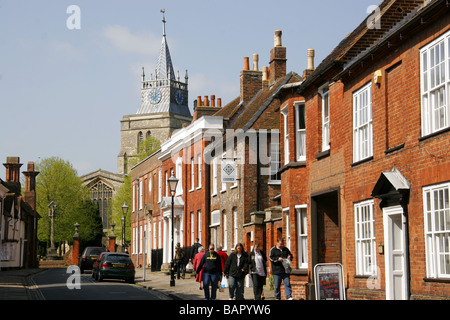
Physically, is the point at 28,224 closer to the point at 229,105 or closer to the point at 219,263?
the point at 229,105

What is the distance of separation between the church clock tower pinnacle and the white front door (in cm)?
14737

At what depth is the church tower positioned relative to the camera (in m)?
153

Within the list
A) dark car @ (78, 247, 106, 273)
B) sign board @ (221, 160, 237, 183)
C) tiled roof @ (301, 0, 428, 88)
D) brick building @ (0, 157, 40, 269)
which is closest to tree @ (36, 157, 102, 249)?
brick building @ (0, 157, 40, 269)

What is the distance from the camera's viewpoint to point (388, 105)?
17391 millimetres

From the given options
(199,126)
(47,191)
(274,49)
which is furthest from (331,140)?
(47,191)

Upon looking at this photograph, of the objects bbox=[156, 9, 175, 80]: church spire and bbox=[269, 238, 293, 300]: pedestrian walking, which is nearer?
bbox=[269, 238, 293, 300]: pedestrian walking

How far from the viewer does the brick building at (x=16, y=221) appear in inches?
2071

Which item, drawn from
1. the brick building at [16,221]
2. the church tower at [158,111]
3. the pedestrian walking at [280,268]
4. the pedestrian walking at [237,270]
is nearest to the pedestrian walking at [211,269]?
the pedestrian walking at [237,270]

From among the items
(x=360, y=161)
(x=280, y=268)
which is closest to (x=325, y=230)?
(x=280, y=268)

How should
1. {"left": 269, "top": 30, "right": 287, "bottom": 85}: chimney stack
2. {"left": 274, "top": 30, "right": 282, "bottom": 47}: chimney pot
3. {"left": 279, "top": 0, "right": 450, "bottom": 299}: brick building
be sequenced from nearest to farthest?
1. {"left": 279, "top": 0, "right": 450, "bottom": 299}: brick building
2. {"left": 274, "top": 30, "right": 282, "bottom": 47}: chimney pot
3. {"left": 269, "top": 30, "right": 287, "bottom": 85}: chimney stack

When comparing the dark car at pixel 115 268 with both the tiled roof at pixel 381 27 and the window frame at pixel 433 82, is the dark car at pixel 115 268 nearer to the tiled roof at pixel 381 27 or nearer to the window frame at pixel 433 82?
the tiled roof at pixel 381 27

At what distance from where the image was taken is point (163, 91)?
166750 millimetres

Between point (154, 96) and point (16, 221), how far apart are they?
110 meters

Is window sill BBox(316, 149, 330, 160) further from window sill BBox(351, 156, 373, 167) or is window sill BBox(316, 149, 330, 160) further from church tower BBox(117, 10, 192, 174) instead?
church tower BBox(117, 10, 192, 174)
